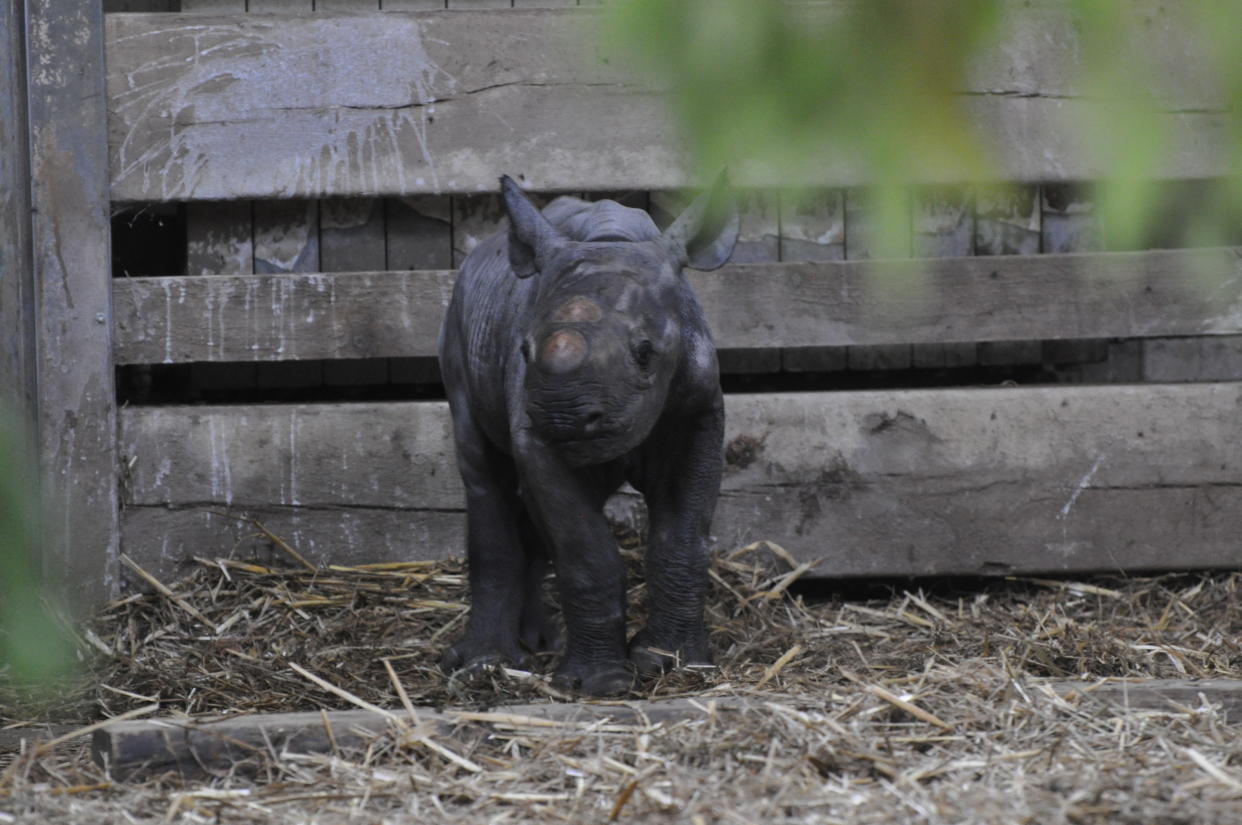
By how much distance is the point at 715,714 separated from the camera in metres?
3.37

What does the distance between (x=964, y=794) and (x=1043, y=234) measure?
121 inches

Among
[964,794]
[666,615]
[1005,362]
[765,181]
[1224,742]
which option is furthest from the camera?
[1005,362]

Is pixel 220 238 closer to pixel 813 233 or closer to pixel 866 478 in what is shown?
pixel 813 233

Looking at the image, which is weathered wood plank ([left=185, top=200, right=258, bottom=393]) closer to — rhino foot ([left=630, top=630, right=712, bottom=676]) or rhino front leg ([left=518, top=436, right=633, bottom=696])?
rhino front leg ([left=518, top=436, right=633, bottom=696])

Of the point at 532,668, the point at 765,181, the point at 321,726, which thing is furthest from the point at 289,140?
the point at 321,726

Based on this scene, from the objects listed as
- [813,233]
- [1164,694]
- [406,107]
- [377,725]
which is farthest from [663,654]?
[406,107]

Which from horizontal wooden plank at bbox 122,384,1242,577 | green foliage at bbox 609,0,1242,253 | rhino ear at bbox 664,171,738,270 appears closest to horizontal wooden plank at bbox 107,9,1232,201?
horizontal wooden plank at bbox 122,384,1242,577

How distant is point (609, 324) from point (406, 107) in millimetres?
1904

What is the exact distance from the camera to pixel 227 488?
527cm

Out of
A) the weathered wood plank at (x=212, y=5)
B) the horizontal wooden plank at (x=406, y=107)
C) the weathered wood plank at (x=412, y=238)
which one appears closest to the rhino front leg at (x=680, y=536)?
the horizontal wooden plank at (x=406, y=107)

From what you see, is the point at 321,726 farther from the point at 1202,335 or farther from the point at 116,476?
the point at 1202,335

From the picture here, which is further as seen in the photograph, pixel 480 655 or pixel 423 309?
pixel 423 309

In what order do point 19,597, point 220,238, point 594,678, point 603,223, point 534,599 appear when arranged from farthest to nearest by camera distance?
point 220,238, point 534,599, point 603,223, point 594,678, point 19,597

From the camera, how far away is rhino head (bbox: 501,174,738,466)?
3641 millimetres
